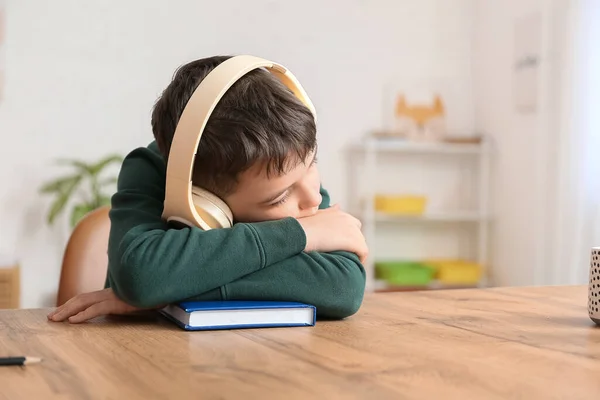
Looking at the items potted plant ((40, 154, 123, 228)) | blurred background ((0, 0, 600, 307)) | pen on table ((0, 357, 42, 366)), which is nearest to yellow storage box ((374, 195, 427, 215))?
blurred background ((0, 0, 600, 307))

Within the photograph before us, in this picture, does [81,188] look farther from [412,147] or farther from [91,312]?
[91,312]

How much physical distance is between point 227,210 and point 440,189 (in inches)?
132

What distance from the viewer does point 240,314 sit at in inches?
41.8

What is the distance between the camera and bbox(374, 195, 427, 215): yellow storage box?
4.04 m

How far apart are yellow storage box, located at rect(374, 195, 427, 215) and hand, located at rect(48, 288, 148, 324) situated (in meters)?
2.97

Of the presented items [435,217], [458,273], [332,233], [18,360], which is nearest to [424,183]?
[435,217]

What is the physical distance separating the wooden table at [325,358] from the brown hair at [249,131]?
0.22 meters

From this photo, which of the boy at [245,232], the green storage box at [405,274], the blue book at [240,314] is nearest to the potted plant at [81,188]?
the green storage box at [405,274]

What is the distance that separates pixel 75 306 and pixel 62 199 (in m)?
2.63

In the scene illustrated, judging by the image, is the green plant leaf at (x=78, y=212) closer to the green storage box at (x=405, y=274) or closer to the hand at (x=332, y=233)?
the green storage box at (x=405, y=274)

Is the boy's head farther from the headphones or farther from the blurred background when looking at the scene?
the blurred background

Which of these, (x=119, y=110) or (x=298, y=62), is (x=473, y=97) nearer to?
(x=298, y=62)

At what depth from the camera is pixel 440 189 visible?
4.45m

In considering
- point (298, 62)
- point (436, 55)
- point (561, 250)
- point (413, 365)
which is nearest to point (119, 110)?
point (298, 62)
